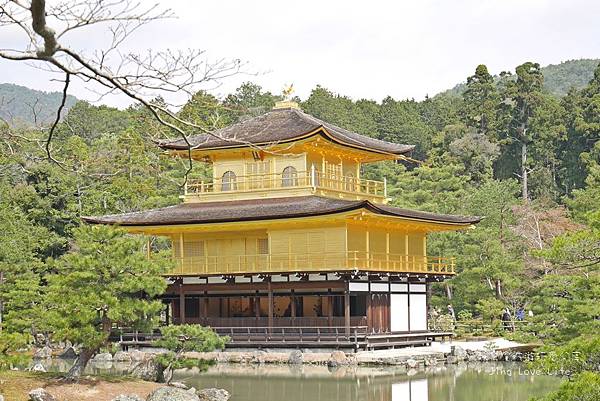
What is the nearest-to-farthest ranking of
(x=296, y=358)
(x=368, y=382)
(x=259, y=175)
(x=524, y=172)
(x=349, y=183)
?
(x=368, y=382) < (x=296, y=358) < (x=259, y=175) < (x=349, y=183) < (x=524, y=172)

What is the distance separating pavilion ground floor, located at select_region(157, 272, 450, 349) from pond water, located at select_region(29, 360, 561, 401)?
2.44 meters

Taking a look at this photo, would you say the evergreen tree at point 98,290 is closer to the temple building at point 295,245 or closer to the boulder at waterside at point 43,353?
the temple building at point 295,245

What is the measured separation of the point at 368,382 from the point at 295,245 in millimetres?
8735

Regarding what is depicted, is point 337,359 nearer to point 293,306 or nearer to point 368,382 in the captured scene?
point 293,306

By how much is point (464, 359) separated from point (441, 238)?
1036cm

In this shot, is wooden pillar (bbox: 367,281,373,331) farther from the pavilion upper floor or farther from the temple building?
the pavilion upper floor

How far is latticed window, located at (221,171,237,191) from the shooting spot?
34719 mm

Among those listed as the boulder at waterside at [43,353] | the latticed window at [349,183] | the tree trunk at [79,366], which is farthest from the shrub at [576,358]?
the latticed window at [349,183]

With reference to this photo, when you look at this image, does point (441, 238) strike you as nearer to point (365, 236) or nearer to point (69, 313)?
point (365, 236)

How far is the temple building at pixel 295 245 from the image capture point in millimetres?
30906

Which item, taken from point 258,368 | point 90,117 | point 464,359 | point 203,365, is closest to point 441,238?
point 464,359

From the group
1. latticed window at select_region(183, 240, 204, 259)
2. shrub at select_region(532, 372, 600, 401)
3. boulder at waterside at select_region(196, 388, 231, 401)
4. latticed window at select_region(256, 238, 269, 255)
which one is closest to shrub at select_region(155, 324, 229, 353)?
boulder at waterside at select_region(196, 388, 231, 401)

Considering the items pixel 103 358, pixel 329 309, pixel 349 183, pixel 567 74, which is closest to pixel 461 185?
pixel 349 183

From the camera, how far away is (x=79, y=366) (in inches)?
773
